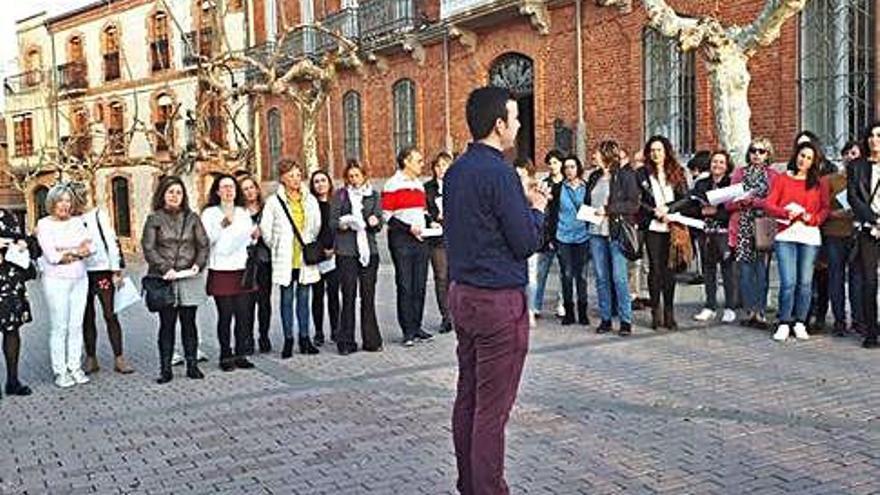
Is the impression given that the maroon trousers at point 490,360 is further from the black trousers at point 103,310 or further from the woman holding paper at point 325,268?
the black trousers at point 103,310

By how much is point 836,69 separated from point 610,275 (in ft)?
21.4

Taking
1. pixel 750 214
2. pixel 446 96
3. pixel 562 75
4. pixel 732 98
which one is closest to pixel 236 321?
pixel 750 214

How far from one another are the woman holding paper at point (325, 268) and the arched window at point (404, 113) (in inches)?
592

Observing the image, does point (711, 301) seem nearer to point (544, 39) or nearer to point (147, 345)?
point (147, 345)

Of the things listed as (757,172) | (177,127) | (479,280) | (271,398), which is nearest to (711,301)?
(757,172)

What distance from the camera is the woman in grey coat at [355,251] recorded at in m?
9.48

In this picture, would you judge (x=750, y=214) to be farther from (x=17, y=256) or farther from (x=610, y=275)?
(x=17, y=256)

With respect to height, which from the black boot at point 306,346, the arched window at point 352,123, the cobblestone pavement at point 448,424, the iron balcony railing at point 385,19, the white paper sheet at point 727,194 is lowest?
the cobblestone pavement at point 448,424

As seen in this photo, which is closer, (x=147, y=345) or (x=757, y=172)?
(x=757, y=172)

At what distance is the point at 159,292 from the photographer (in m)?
8.49

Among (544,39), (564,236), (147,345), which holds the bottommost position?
(147,345)

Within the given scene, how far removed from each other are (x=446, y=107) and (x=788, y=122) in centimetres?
993

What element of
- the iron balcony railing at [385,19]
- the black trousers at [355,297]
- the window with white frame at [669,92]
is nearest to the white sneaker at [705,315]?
the black trousers at [355,297]

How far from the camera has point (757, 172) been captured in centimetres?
973
